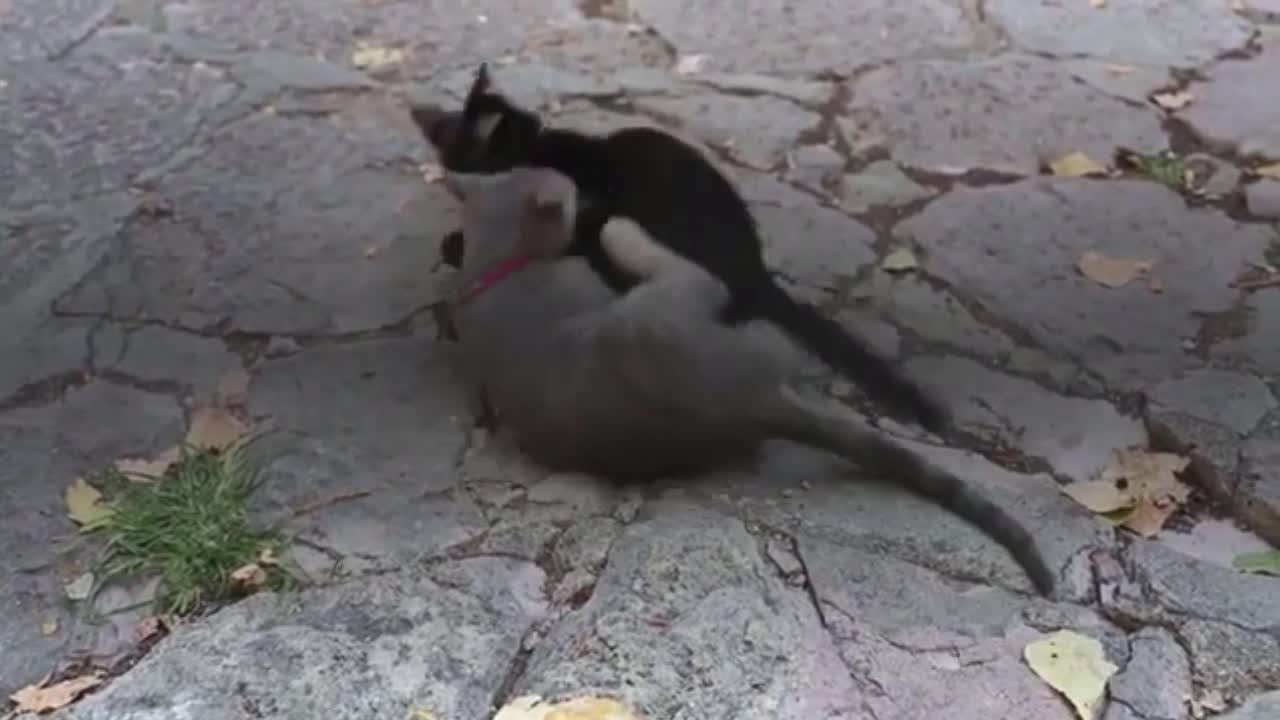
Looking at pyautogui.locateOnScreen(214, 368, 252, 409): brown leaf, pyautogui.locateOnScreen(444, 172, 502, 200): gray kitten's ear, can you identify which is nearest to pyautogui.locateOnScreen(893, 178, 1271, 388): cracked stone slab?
pyautogui.locateOnScreen(444, 172, 502, 200): gray kitten's ear

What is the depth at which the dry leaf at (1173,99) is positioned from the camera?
400 cm

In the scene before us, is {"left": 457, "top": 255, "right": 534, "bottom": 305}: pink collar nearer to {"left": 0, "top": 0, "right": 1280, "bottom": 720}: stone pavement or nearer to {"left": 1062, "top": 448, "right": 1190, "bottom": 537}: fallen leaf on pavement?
{"left": 0, "top": 0, "right": 1280, "bottom": 720}: stone pavement

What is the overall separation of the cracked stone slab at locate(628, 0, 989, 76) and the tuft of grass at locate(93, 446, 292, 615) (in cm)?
190

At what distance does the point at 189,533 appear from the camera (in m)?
2.66

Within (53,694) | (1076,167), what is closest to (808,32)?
(1076,167)

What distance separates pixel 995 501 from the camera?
2.69 m

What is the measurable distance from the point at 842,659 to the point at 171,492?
1.11 m

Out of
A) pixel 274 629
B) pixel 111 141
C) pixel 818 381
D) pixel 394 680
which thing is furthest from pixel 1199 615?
pixel 111 141

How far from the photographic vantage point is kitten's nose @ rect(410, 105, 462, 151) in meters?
3.06

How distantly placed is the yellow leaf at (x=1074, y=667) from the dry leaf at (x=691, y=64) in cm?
213

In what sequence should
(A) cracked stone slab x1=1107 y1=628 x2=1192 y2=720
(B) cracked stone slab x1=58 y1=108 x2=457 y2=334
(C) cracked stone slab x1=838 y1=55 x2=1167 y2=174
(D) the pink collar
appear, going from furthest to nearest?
1. (C) cracked stone slab x1=838 y1=55 x2=1167 y2=174
2. (B) cracked stone slab x1=58 y1=108 x2=457 y2=334
3. (D) the pink collar
4. (A) cracked stone slab x1=1107 y1=628 x2=1192 y2=720

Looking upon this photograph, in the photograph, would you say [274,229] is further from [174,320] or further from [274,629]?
[274,629]

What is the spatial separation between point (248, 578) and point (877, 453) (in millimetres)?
990

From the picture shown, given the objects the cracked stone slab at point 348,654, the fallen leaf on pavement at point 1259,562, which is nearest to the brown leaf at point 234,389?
the cracked stone slab at point 348,654
